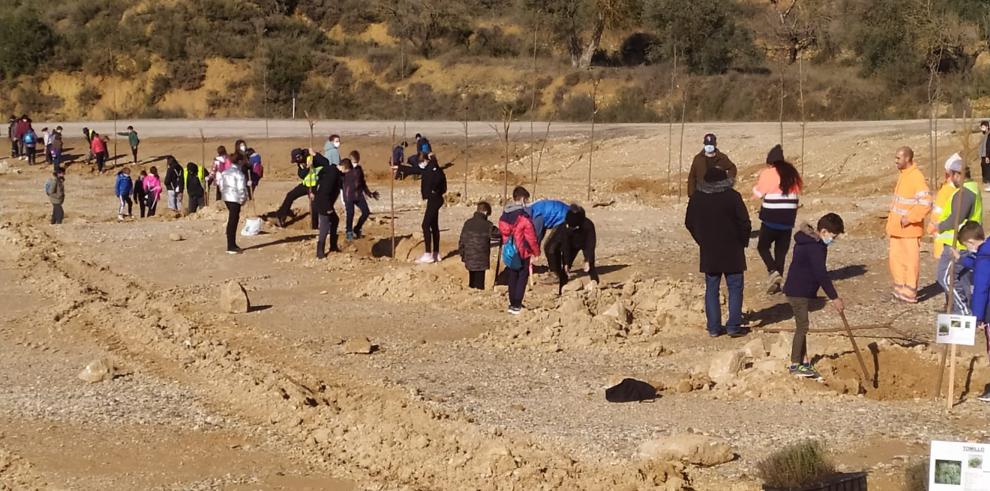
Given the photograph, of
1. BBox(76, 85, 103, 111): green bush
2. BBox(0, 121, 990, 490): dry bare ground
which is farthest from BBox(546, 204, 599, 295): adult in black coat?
BBox(76, 85, 103, 111): green bush

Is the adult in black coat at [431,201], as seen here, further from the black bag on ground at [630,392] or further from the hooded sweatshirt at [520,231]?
the black bag on ground at [630,392]

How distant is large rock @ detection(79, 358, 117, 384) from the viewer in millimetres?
11859

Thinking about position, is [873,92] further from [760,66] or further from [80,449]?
[80,449]

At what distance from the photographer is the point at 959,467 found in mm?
5895

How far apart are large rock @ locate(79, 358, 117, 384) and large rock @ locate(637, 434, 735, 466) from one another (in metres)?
5.61

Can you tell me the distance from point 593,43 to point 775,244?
4299cm

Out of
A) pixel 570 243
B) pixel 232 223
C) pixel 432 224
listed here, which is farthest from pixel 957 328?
pixel 232 223

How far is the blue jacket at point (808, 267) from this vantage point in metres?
10.4

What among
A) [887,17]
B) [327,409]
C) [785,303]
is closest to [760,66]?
[887,17]

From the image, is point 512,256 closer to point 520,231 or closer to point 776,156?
point 520,231

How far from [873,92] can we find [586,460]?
39.9 m

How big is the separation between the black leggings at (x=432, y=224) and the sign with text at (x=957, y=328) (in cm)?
912

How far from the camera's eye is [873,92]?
151 ft

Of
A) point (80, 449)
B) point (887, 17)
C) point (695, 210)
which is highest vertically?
point (887, 17)
